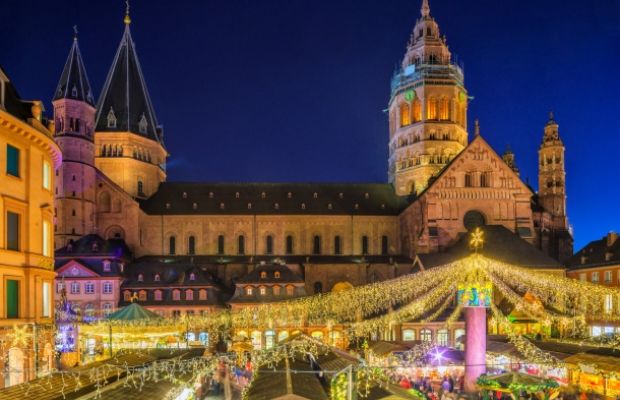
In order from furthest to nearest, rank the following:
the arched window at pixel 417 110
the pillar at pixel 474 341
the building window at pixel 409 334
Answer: the arched window at pixel 417 110 → the building window at pixel 409 334 → the pillar at pixel 474 341

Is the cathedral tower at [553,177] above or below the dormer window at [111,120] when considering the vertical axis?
below

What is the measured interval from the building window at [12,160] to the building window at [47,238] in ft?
9.84

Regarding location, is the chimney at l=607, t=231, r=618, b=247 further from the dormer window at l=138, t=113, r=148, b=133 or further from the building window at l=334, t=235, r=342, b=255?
the dormer window at l=138, t=113, r=148, b=133

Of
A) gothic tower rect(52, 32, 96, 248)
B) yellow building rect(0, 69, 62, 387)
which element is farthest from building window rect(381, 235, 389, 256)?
yellow building rect(0, 69, 62, 387)

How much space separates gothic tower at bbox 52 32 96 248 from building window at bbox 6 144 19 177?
46.8 metres

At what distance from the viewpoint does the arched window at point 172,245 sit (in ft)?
253

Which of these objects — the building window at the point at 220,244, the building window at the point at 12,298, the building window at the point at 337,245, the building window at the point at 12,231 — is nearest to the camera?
the building window at the point at 12,298

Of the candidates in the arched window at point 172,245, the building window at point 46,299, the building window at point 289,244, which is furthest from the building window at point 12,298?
the building window at point 289,244

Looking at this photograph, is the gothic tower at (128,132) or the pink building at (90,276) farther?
the gothic tower at (128,132)

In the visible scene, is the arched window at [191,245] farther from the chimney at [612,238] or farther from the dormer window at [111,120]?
the chimney at [612,238]

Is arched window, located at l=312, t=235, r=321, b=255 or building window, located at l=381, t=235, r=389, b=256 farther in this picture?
building window, located at l=381, t=235, r=389, b=256

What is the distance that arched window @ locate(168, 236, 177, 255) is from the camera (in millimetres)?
77125

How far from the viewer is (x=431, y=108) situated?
85750 millimetres

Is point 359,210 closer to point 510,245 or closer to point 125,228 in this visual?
point 510,245
